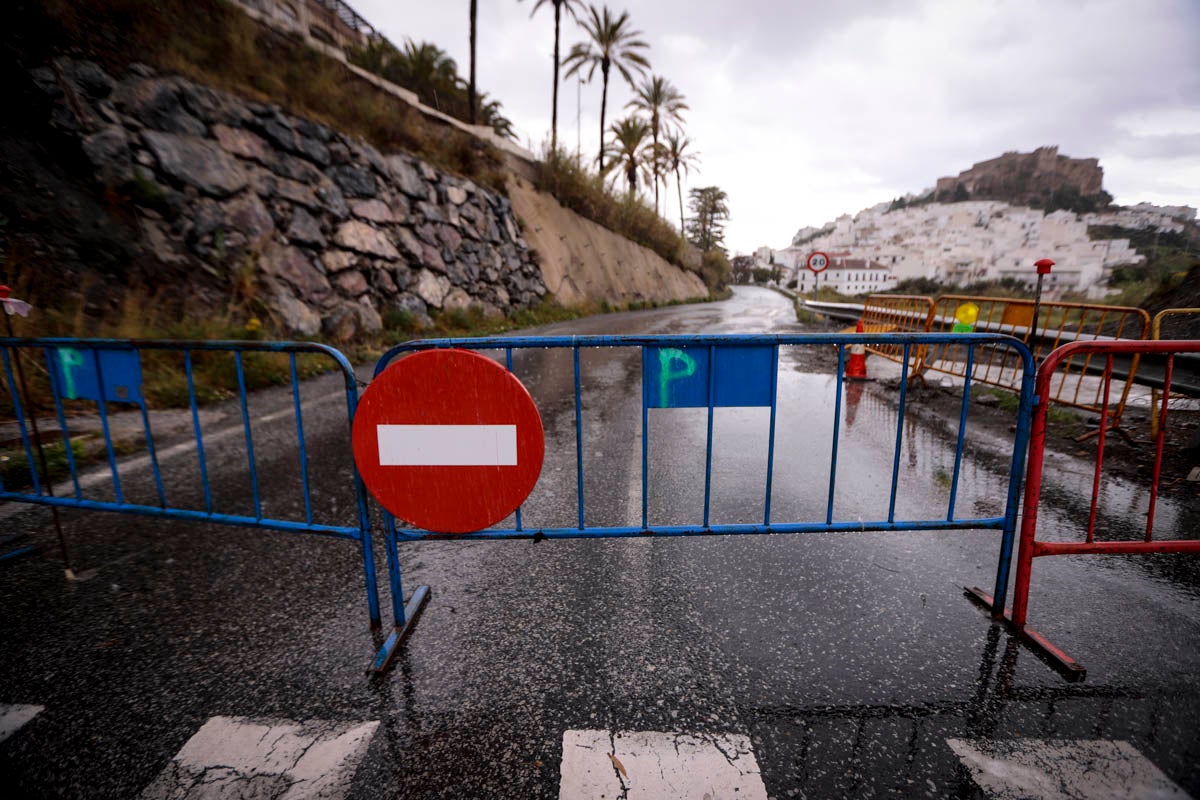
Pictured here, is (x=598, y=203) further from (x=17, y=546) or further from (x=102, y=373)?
(x=17, y=546)

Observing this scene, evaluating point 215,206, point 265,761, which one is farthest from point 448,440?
point 215,206

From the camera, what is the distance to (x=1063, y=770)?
167cm

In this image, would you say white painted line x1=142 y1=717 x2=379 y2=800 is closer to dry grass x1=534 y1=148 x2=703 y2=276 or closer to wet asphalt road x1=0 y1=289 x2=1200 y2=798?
wet asphalt road x1=0 y1=289 x2=1200 y2=798

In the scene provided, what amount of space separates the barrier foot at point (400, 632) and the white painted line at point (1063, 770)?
214cm

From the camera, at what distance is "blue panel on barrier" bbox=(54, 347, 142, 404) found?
282 cm

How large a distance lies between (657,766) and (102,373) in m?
3.47

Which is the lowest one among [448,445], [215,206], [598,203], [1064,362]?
[1064,362]

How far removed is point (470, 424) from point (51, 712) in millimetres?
1851

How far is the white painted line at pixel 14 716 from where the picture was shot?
182 centimetres

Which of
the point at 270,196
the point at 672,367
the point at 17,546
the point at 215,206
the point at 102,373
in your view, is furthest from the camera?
the point at 270,196

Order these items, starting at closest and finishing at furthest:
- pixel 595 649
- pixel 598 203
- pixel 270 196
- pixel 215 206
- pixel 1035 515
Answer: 1. pixel 595 649
2. pixel 1035 515
3. pixel 215 206
4. pixel 270 196
5. pixel 598 203

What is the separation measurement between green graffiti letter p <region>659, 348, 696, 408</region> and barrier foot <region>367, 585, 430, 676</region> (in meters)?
1.57

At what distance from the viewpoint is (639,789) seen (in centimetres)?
159

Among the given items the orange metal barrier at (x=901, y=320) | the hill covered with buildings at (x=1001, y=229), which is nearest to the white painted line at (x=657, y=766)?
the orange metal barrier at (x=901, y=320)
